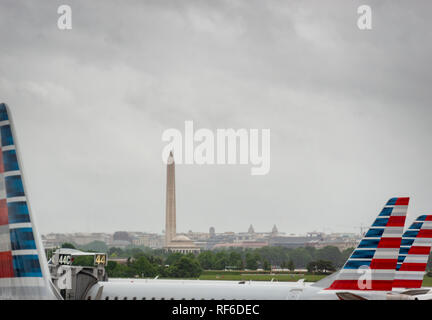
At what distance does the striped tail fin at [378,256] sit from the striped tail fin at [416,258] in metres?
14.2

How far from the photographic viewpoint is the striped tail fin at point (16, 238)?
8.48m

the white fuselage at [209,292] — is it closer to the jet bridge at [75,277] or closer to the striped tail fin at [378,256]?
the striped tail fin at [378,256]

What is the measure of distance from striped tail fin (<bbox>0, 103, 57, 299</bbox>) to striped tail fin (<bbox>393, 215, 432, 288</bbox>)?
139ft

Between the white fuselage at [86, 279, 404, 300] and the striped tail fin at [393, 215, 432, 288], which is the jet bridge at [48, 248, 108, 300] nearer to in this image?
the white fuselage at [86, 279, 404, 300]

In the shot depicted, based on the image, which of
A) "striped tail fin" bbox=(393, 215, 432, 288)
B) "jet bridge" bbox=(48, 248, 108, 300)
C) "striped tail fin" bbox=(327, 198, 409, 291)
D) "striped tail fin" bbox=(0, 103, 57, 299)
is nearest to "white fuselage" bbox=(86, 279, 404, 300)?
"striped tail fin" bbox=(327, 198, 409, 291)

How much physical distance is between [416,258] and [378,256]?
15.7 m

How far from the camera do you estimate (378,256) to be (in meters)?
33.8

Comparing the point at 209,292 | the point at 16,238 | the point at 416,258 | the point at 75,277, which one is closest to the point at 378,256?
the point at 209,292

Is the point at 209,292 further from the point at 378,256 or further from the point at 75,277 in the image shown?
the point at 378,256

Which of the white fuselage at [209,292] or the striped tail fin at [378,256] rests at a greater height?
the striped tail fin at [378,256]

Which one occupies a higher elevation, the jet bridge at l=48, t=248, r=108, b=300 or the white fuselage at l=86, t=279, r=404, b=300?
the jet bridge at l=48, t=248, r=108, b=300

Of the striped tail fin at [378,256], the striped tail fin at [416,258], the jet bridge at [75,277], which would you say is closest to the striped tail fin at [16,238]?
the jet bridge at [75,277]

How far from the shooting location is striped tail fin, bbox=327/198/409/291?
32.8 m
